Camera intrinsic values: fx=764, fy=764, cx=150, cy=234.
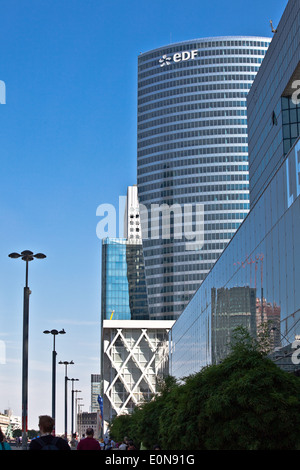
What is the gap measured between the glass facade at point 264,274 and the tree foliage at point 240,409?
7.63 meters

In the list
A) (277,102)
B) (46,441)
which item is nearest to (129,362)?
(277,102)

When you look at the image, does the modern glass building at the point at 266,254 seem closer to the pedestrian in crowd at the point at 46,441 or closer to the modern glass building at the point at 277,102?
the modern glass building at the point at 277,102

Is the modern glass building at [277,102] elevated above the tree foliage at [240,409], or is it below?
above

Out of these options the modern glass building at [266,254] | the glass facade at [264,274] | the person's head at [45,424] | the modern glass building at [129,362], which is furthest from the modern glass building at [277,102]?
the modern glass building at [129,362]

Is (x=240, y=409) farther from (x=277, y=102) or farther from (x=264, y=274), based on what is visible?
(x=277, y=102)

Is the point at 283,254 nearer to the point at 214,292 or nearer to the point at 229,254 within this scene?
the point at 229,254

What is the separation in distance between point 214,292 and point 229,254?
26.3 ft

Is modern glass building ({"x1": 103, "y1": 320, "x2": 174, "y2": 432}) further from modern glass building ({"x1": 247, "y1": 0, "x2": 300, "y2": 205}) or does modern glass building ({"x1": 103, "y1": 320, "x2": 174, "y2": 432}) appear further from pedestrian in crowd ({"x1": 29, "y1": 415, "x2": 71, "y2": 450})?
pedestrian in crowd ({"x1": 29, "y1": 415, "x2": 71, "y2": 450})

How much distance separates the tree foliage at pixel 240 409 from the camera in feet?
65.1

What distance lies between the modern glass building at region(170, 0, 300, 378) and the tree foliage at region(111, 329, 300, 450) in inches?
392

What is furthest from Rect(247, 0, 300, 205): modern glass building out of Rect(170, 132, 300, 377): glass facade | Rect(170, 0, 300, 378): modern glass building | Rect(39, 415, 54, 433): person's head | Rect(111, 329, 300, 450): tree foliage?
Rect(39, 415, 54, 433): person's head

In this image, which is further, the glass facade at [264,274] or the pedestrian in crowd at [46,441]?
the glass facade at [264,274]
